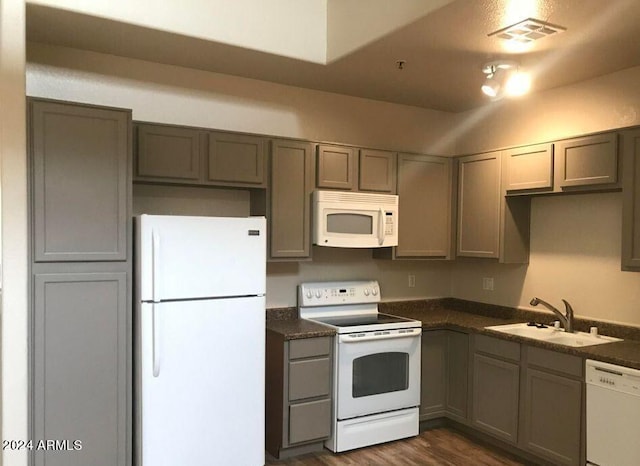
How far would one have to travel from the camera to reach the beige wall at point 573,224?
352 cm

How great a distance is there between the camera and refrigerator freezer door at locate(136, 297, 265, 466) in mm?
2918

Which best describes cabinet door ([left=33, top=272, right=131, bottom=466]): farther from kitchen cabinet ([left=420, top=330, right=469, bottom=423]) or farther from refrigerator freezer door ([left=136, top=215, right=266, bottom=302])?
kitchen cabinet ([left=420, top=330, right=469, bottom=423])

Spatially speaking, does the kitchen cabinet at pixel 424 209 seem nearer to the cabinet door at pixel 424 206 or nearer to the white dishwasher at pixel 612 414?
the cabinet door at pixel 424 206

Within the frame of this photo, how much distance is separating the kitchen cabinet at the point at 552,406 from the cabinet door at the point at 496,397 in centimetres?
8

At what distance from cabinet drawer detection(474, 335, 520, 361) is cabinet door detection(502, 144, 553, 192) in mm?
1103

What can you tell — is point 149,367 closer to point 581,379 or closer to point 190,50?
point 190,50

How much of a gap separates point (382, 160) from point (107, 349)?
7.87ft

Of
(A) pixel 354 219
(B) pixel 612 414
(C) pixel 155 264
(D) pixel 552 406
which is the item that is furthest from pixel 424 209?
(C) pixel 155 264

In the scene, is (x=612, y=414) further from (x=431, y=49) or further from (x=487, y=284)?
(x=431, y=49)

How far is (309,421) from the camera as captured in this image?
3.53 m

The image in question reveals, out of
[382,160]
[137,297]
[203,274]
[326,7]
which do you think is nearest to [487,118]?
[382,160]

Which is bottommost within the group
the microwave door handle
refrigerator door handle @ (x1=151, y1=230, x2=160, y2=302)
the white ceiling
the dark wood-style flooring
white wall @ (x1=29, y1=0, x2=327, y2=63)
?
the dark wood-style flooring

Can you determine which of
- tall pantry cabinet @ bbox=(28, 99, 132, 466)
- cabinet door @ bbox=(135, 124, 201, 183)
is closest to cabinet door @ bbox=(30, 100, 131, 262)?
tall pantry cabinet @ bbox=(28, 99, 132, 466)

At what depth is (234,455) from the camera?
319 cm
